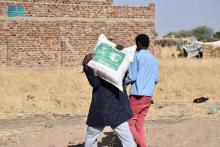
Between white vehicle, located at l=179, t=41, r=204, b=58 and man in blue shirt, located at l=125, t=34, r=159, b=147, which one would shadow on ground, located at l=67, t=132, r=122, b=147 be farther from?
white vehicle, located at l=179, t=41, r=204, b=58

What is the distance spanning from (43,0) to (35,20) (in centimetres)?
125

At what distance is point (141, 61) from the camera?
23.7ft

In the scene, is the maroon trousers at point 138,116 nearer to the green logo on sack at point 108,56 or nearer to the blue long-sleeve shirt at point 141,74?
the blue long-sleeve shirt at point 141,74

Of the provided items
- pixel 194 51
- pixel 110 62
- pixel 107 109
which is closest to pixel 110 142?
pixel 107 109

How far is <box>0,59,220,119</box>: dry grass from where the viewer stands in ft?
43.5

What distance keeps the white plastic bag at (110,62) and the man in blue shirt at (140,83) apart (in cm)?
59

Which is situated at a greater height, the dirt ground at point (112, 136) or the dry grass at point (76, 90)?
the dirt ground at point (112, 136)

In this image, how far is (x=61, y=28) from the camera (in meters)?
19.1

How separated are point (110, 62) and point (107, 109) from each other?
0.55 m

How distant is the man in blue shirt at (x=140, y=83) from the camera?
7.20m

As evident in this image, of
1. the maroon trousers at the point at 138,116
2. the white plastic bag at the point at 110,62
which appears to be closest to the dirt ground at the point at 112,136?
the maroon trousers at the point at 138,116

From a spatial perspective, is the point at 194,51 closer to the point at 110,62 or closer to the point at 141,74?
the point at 141,74

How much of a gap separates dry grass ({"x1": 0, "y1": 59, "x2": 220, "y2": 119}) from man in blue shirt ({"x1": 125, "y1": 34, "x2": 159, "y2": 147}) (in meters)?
4.74

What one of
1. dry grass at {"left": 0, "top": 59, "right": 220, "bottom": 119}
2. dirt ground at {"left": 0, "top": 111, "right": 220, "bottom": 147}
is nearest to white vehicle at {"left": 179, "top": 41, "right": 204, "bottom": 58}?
dry grass at {"left": 0, "top": 59, "right": 220, "bottom": 119}
